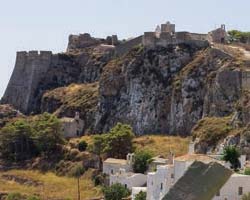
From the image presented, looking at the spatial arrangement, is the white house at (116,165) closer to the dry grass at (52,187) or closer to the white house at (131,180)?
the dry grass at (52,187)

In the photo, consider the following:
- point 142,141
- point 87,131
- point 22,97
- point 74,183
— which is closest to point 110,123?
point 87,131

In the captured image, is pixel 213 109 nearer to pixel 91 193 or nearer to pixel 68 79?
pixel 91 193

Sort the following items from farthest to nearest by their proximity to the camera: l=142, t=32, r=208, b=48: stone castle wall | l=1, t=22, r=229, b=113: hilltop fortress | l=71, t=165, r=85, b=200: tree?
1. l=1, t=22, r=229, b=113: hilltop fortress
2. l=142, t=32, r=208, b=48: stone castle wall
3. l=71, t=165, r=85, b=200: tree

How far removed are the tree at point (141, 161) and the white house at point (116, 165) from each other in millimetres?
700

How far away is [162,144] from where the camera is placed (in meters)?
73.4

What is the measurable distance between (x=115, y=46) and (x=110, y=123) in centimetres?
2163

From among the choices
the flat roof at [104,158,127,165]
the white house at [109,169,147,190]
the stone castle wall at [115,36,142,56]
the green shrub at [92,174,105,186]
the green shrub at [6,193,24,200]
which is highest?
the stone castle wall at [115,36,142,56]

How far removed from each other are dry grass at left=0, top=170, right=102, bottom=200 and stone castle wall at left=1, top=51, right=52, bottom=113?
33023 millimetres

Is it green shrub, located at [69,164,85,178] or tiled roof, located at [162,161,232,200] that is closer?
tiled roof, located at [162,161,232,200]

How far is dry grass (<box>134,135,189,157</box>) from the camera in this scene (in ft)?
228

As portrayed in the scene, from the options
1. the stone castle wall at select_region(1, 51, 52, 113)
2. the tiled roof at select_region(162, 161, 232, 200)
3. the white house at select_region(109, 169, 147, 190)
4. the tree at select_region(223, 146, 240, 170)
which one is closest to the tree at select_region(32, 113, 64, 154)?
the white house at select_region(109, 169, 147, 190)

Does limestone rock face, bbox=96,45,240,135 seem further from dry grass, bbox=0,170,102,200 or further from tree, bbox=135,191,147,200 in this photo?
tree, bbox=135,191,147,200

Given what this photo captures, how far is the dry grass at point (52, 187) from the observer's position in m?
63.9

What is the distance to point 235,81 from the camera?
7325 centimetres
